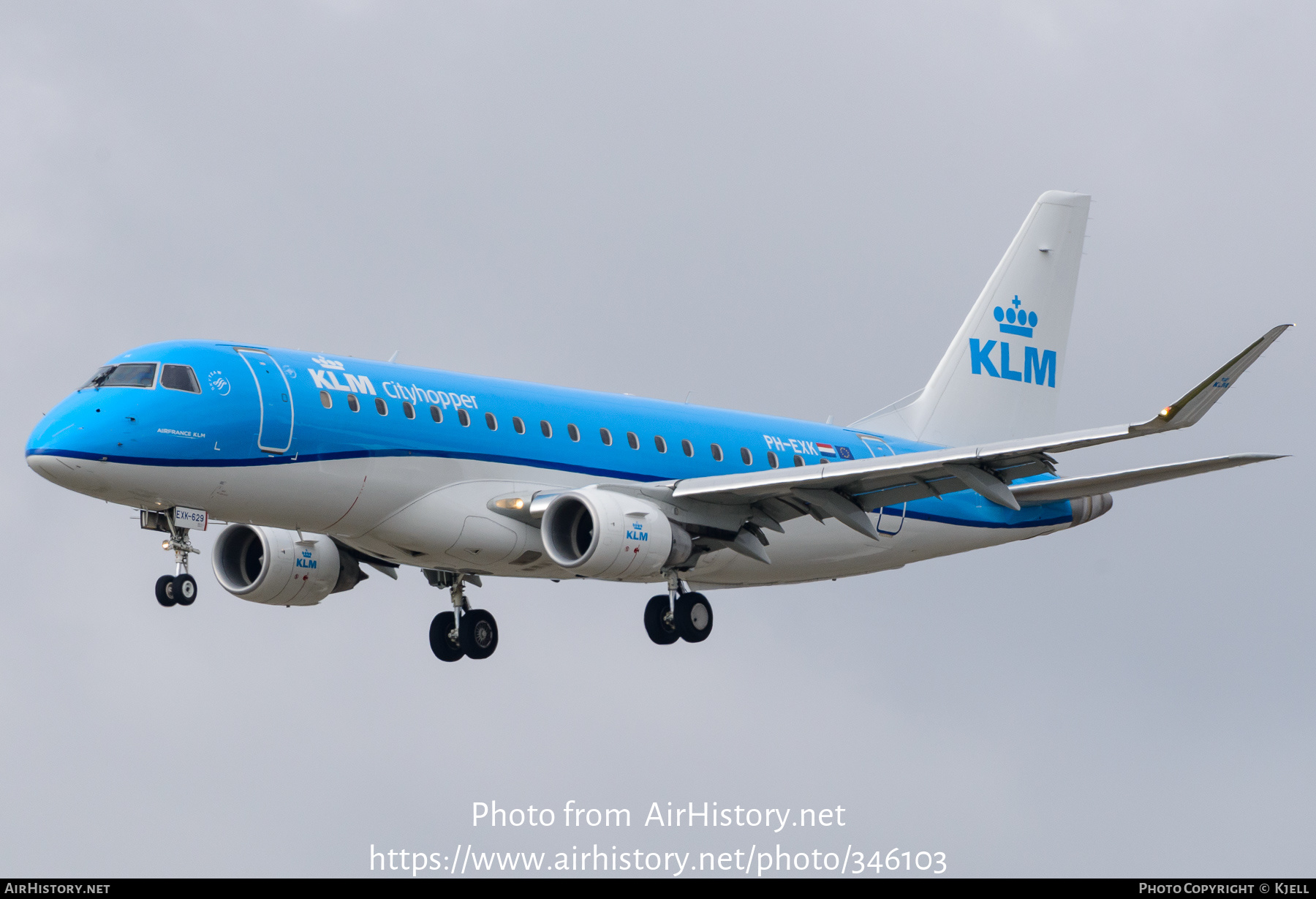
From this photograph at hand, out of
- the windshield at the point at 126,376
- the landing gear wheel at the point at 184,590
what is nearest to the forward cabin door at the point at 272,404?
the windshield at the point at 126,376

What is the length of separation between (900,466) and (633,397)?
→ 6.40 meters

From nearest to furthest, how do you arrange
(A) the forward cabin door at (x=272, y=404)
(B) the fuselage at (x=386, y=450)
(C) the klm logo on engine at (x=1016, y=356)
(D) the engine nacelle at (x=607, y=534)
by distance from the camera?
(B) the fuselage at (x=386, y=450) < (A) the forward cabin door at (x=272, y=404) < (D) the engine nacelle at (x=607, y=534) < (C) the klm logo on engine at (x=1016, y=356)

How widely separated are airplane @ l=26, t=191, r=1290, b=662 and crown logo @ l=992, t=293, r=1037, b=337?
207 inches

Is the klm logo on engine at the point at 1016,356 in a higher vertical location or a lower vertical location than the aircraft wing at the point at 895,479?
higher

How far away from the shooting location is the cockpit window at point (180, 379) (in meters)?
29.2

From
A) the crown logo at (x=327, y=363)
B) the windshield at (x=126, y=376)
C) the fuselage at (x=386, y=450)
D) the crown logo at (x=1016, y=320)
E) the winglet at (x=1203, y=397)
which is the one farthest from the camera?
the crown logo at (x=1016, y=320)

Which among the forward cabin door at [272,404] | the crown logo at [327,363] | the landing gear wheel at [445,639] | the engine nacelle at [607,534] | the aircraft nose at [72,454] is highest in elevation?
the crown logo at [327,363]

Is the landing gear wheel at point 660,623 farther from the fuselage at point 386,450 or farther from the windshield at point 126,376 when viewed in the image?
the windshield at point 126,376

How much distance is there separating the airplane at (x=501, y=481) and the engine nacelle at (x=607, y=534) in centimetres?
4

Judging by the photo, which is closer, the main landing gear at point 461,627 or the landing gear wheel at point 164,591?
the landing gear wheel at point 164,591

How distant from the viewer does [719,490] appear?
32.5m

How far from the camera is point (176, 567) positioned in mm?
28953

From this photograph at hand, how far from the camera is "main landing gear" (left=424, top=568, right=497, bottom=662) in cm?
3659

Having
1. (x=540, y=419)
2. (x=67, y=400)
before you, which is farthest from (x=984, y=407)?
(x=67, y=400)
